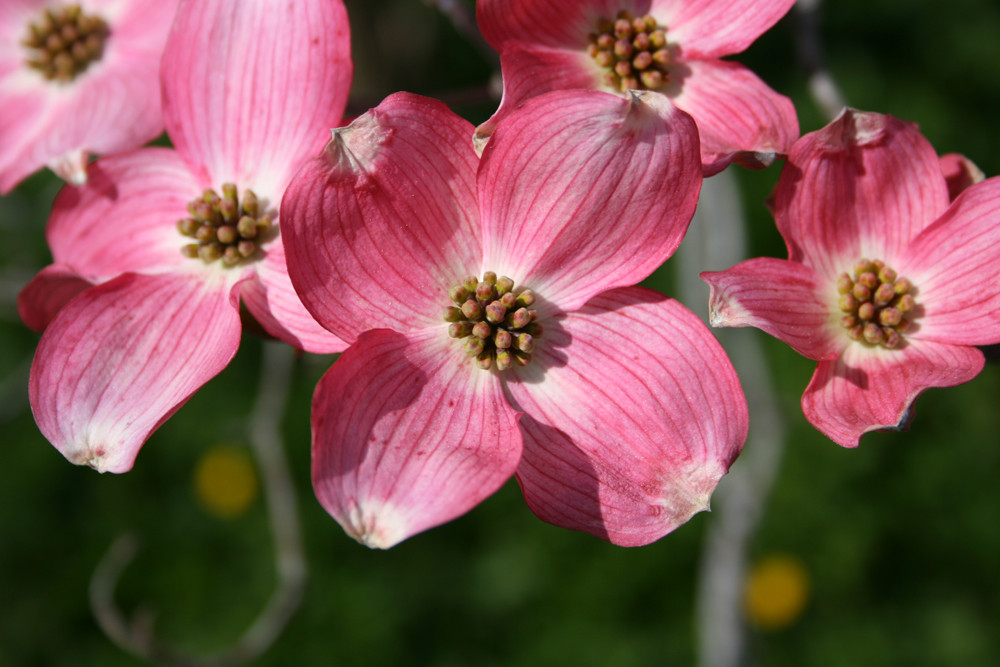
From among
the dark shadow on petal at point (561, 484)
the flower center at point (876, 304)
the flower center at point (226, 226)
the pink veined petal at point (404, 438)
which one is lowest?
the dark shadow on petal at point (561, 484)

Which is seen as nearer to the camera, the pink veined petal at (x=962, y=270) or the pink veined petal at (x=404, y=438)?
the pink veined petal at (x=404, y=438)

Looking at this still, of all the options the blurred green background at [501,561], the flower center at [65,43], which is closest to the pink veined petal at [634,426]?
the flower center at [65,43]

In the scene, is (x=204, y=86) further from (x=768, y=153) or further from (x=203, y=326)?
(x=768, y=153)

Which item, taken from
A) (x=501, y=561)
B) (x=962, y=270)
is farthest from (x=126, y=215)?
(x=501, y=561)

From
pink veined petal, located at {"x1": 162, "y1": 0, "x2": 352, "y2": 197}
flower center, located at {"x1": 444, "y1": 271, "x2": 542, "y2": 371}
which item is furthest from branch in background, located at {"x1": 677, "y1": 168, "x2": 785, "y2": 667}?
pink veined petal, located at {"x1": 162, "y1": 0, "x2": 352, "y2": 197}

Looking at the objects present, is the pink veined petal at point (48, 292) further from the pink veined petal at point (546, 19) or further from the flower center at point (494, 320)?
the pink veined petal at point (546, 19)

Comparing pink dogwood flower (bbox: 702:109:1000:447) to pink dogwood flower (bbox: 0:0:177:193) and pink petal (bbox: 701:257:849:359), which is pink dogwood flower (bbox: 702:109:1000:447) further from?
pink dogwood flower (bbox: 0:0:177:193)

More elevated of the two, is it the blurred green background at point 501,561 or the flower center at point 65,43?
the flower center at point 65,43
